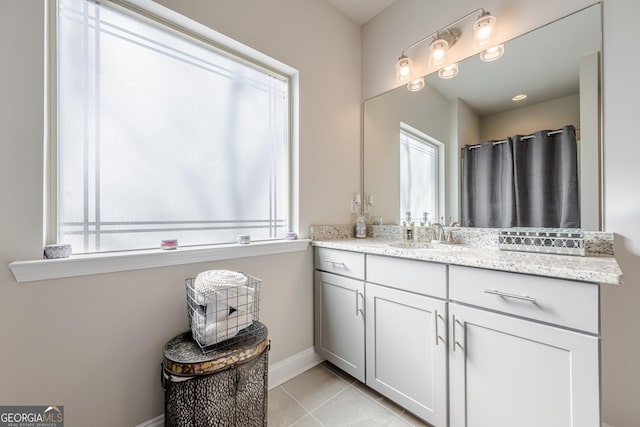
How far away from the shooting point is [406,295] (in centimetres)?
130

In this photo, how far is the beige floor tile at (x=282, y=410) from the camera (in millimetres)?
1312

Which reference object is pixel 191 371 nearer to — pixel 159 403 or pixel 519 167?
pixel 159 403

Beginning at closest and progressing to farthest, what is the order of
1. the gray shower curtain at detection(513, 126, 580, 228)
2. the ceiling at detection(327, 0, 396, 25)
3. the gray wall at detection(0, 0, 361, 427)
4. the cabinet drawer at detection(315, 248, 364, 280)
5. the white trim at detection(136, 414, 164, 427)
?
the gray wall at detection(0, 0, 361, 427) < the white trim at detection(136, 414, 164, 427) < the gray shower curtain at detection(513, 126, 580, 228) < the cabinet drawer at detection(315, 248, 364, 280) < the ceiling at detection(327, 0, 396, 25)

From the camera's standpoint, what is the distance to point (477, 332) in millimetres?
1058

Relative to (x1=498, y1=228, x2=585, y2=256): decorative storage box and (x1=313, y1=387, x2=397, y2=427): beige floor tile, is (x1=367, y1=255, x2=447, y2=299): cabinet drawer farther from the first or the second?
(x1=313, y1=387, x2=397, y2=427): beige floor tile

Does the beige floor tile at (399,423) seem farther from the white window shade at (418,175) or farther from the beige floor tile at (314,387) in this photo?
the white window shade at (418,175)

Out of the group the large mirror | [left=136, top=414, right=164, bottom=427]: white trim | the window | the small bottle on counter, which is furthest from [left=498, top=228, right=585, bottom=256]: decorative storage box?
[left=136, top=414, right=164, bottom=427]: white trim

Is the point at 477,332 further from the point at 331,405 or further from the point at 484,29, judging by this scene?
the point at 484,29

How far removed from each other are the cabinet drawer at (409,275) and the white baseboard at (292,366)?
31.2 inches

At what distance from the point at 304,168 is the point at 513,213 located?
132 cm

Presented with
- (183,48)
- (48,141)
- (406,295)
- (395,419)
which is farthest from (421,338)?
(183,48)

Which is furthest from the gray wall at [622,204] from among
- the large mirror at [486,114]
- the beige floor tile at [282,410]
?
the beige floor tile at [282,410]

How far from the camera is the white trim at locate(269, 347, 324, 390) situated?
161 cm

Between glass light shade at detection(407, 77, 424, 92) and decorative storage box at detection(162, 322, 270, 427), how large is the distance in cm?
193
